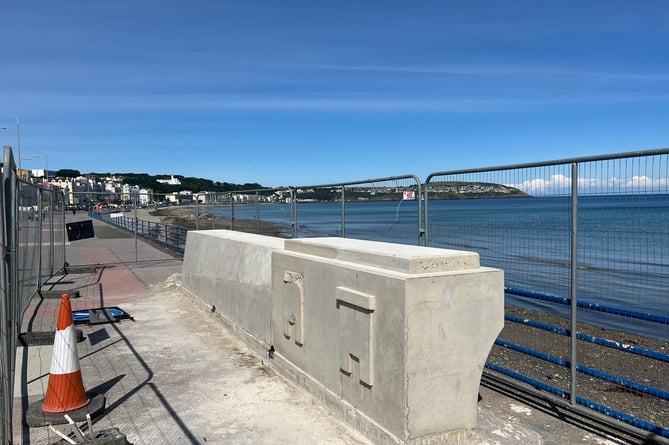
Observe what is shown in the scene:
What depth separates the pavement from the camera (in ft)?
14.3

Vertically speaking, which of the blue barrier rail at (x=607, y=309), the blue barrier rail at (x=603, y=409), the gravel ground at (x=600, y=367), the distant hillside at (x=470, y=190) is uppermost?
the distant hillside at (x=470, y=190)

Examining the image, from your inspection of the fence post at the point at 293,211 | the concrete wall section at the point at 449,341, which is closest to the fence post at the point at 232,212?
the fence post at the point at 293,211

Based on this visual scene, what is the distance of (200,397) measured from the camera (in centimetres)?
522

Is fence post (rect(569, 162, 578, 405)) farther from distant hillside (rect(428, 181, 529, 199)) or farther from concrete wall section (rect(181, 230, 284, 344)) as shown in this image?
concrete wall section (rect(181, 230, 284, 344))

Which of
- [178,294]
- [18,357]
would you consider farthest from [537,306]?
[18,357]

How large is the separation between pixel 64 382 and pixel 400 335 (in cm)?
322

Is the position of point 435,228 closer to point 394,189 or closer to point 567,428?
point 394,189

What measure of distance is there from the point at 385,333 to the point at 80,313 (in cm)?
666

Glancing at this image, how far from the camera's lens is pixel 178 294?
1088cm

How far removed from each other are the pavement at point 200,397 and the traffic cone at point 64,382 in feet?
0.84

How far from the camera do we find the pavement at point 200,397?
4.36 meters

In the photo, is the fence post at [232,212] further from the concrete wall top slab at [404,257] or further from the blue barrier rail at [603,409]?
the blue barrier rail at [603,409]

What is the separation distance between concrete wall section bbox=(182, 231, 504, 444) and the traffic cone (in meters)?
2.15

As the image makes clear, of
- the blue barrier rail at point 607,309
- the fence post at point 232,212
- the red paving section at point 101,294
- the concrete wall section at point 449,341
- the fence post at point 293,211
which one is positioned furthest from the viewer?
the fence post at point 232,212
